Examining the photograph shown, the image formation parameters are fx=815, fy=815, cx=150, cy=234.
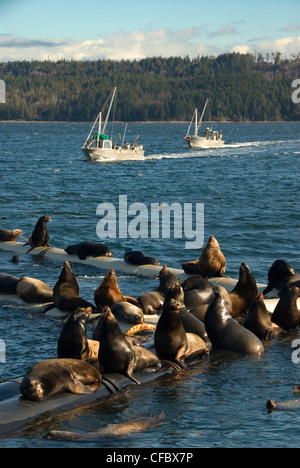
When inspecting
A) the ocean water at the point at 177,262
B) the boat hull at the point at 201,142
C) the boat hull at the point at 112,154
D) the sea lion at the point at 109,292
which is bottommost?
the ocean water at the point at 177,262

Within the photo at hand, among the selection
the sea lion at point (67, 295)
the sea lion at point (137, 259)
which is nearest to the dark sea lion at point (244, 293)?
the sea lion at point (67, 295)

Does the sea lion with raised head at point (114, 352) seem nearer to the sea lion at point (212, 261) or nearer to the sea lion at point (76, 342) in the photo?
the sea lion at point (76, 342)

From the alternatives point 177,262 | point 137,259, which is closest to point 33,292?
point 137,259

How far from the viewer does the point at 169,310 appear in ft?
46.0

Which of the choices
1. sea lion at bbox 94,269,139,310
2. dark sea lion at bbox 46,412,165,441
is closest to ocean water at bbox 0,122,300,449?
dark sea lion at bbox 46,412,165,441

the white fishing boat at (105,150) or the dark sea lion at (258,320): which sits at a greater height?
the white fishing boat at (105,150)

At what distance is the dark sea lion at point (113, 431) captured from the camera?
422 inches

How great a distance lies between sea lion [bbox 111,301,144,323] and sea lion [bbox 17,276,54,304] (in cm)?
263

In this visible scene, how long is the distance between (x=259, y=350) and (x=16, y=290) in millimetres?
6809

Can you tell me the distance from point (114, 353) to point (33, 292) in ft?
20.3

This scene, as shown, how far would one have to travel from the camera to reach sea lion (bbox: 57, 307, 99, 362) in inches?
522

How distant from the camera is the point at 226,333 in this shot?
49.4ft

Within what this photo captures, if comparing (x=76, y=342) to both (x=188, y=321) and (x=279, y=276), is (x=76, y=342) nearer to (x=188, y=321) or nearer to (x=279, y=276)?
(x=188, y=321)

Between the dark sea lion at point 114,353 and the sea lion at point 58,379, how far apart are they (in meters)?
0.48
